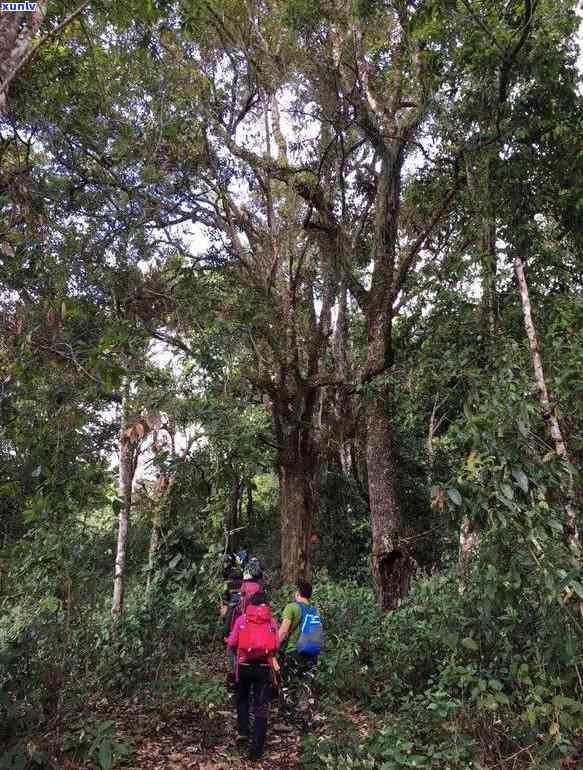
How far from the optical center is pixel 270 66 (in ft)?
34.6

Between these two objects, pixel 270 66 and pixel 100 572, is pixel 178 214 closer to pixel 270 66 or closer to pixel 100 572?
pixel 270 66

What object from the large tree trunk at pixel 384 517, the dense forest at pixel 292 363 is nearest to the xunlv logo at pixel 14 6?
the dense forest at pixel 292 363

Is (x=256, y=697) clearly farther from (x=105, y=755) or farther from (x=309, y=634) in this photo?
(x=105, y=755)

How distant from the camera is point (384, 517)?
28.6 feet

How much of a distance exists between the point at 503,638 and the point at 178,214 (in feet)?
31.0

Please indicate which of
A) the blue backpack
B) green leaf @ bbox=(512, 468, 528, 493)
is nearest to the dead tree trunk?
green leaf @ bbox=(512, 468, 528, 493)

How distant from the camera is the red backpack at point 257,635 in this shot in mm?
5059

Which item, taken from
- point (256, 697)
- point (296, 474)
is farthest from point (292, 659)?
point (296, 474)

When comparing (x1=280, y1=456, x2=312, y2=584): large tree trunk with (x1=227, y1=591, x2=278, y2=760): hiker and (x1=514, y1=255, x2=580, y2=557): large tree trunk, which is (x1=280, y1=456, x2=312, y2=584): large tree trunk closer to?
(x1=227, y1=591, x2=278, y2=760): hiker

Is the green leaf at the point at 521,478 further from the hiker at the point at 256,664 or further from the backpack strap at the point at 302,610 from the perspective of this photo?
the backpack strap at the point at 302,610

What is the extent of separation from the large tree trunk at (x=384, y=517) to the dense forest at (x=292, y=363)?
0.04 metres

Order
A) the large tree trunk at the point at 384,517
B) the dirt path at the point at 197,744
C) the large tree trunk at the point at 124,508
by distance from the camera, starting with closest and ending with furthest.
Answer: the dirt path at the point at 197,744 < the large tree trunk at the point at 124,508 < the large tree trunk at the point at 384,517

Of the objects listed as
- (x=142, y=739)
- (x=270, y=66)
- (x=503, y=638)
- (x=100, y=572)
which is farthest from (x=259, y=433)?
(x=270, y=66)

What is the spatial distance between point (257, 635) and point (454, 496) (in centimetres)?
258
